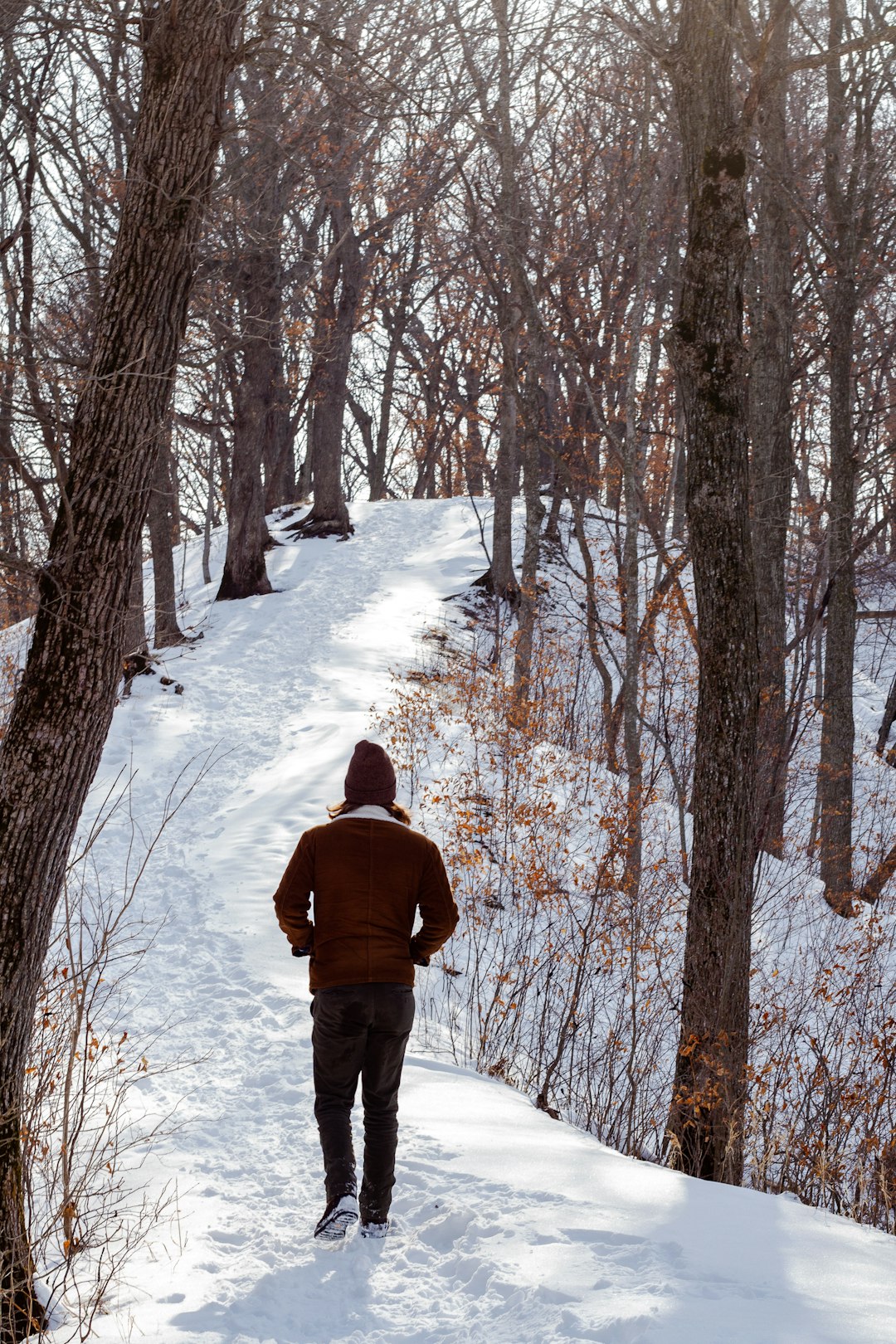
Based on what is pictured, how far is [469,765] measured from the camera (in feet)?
35.8

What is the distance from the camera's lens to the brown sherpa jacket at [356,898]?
3.85 metres

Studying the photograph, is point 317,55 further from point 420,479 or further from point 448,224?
point 420,479

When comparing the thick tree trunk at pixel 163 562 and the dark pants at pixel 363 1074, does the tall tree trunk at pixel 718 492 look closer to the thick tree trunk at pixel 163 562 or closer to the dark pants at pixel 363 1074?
the dark pants at pixel 363 1074

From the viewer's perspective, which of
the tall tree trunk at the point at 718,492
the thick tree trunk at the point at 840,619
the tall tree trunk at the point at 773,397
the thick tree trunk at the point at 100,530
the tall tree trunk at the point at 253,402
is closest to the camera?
the thick tree trunk at the point at 100,530

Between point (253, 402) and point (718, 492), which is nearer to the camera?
point (718, 492)

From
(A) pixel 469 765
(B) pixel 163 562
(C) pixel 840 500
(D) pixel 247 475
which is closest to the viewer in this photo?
(A) pixel 469 765

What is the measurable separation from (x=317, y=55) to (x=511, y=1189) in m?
5.53

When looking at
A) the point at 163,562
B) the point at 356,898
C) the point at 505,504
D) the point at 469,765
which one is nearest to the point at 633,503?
the point at 469,765

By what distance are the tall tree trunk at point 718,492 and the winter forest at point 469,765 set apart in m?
0.02

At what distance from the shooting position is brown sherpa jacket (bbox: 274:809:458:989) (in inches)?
152

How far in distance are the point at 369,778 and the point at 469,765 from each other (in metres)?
6.97

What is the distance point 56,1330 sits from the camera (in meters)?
3.36

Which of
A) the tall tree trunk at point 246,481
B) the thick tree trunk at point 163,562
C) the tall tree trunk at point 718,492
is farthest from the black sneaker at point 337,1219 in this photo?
the tall tree trunk at point 246,481

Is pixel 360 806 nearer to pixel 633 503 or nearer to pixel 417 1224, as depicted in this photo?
pixel 417 1224
